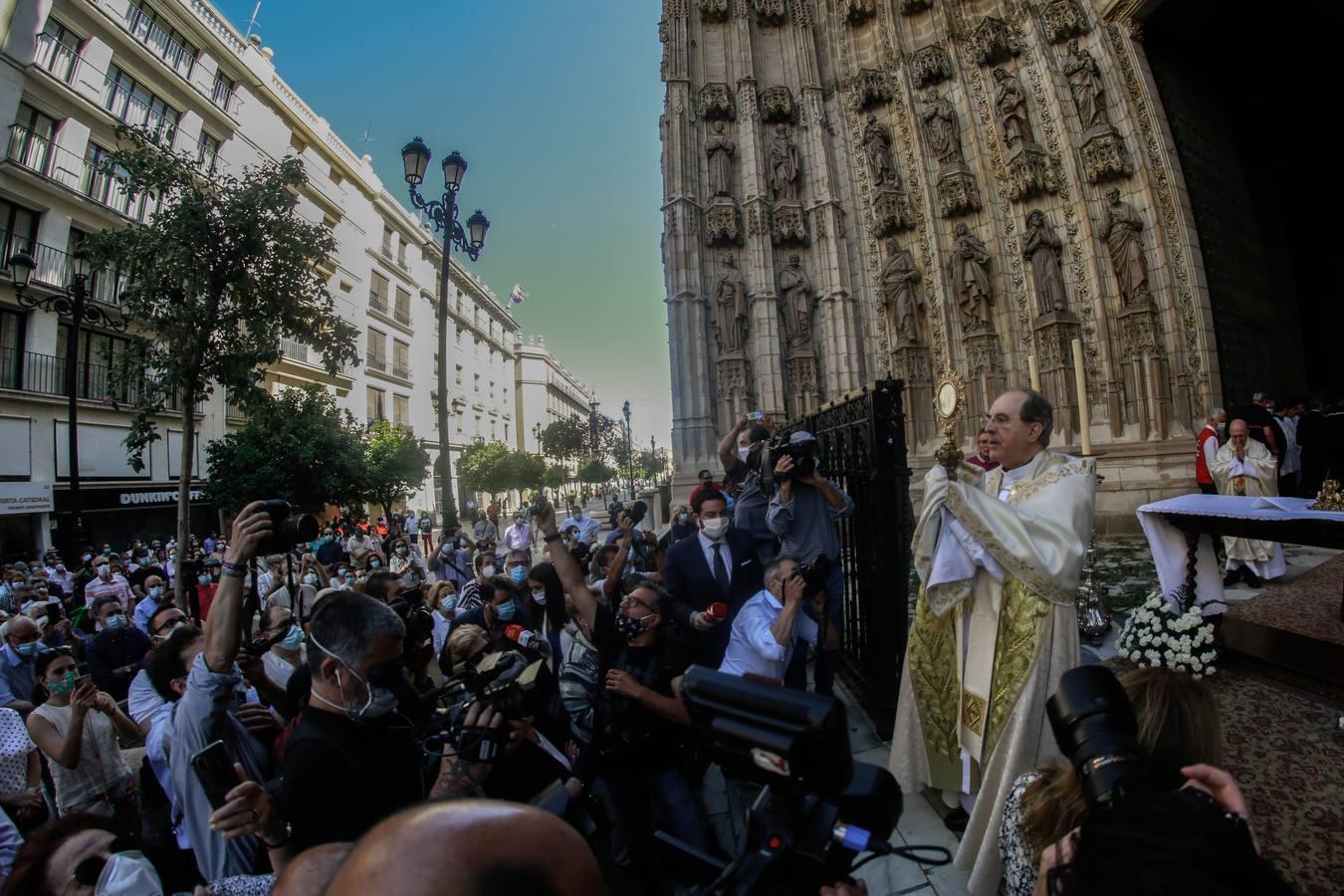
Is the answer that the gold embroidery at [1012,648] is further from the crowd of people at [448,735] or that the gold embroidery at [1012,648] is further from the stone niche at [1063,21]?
the stone niche at [1063,21]

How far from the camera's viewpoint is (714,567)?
400 centimetres

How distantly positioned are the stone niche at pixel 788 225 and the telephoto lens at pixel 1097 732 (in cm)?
1328

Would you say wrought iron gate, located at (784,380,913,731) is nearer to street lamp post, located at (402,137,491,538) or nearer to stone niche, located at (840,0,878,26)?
street lamp post, located at (402,137,491,538)

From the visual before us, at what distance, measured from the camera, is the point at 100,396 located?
18.5 meters

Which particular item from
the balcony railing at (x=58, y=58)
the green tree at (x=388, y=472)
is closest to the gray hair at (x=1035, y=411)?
the green tree at (x=388, y=472)

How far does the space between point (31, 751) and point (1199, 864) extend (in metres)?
4.64

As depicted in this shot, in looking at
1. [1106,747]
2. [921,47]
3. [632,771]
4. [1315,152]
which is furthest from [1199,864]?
[1315,152]

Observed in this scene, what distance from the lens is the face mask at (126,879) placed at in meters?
1.55

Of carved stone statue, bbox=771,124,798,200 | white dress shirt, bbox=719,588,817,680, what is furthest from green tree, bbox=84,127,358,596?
carved stone statue, bbox=771,124,798,200

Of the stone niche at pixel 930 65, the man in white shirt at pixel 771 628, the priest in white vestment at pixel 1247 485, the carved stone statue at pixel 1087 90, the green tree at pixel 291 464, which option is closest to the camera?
the man in white shirt at pixel 771 628

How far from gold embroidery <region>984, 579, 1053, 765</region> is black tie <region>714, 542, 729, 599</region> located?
1675 millimetres

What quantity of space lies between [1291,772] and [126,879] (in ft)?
14.6

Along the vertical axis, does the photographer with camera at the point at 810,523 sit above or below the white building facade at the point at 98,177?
below

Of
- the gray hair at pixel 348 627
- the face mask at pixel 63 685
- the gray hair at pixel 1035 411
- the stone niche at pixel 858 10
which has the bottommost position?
the face mask at pixel 63 685
